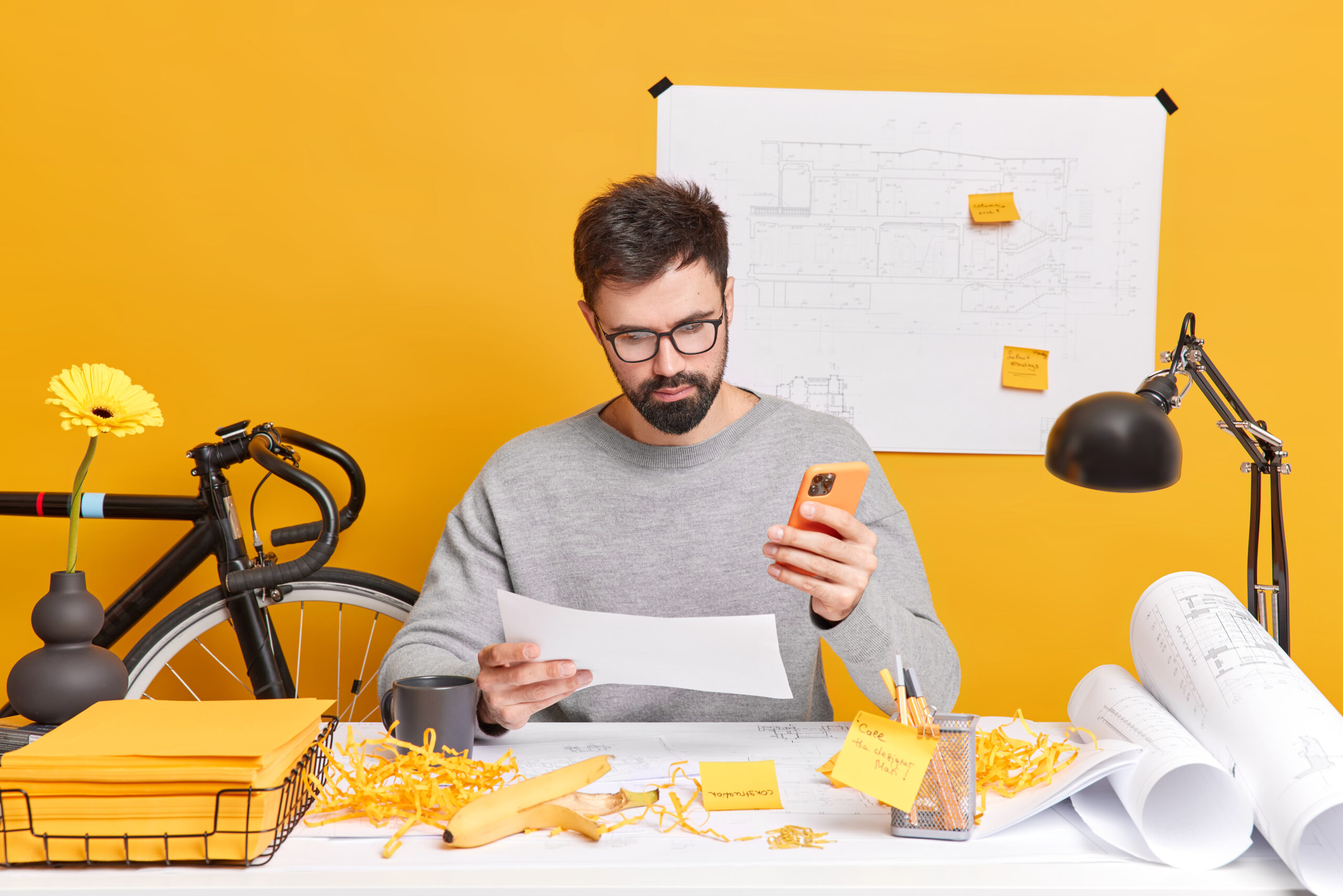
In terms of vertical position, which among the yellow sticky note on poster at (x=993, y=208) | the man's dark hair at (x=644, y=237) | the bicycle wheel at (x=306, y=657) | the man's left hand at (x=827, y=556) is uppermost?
the yellow sticky note on poster at (x=993, y=208)

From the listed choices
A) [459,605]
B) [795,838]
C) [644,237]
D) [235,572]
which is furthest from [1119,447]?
[235,572]

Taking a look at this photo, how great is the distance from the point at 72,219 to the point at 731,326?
4.56ft

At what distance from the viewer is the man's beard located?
1398 mm

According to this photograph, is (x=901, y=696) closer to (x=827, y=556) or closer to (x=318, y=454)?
(x=827, y=556)

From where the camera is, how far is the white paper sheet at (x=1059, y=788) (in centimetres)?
82

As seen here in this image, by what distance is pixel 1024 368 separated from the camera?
2.00 metres

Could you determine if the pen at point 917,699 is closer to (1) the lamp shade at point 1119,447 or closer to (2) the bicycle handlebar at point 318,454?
(1) the lamp shade at point 1119,447

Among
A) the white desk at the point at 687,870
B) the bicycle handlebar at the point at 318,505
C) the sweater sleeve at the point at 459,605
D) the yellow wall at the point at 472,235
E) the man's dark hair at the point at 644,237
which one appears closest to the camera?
the white desk at the point at 687,870

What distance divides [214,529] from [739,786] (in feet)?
4.37

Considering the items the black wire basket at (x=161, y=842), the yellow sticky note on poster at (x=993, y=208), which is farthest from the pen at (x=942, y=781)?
the yellow sticky note on poster at (x=993, y=208)

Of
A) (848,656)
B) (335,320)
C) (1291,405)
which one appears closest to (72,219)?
(335,320)

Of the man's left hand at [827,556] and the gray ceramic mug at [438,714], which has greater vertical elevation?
the man's left hand at [827,556]

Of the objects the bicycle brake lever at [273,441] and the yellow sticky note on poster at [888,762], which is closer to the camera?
the yellow sticky note on poster at [888,762]

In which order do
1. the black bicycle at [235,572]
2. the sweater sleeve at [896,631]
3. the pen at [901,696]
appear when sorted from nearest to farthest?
the pen at [901,696], the sweater sleeve at [896,631], the black bicycle at [235,572]
